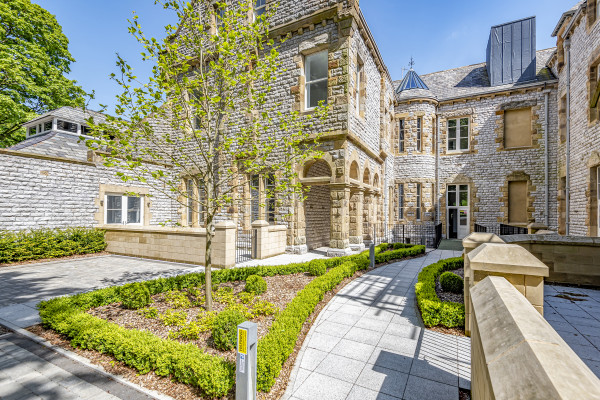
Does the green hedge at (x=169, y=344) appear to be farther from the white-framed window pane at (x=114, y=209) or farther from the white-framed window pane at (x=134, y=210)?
the white-framed window pane at (x=134, y=210)

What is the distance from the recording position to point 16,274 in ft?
26.5

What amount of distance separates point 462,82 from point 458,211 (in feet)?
29.5

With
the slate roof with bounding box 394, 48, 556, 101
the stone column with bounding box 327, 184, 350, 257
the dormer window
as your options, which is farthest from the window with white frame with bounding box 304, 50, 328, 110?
the dormer window

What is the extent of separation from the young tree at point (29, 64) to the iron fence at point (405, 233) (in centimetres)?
1941

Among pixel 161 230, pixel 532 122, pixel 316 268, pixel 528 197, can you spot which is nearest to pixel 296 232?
pixel 316 268

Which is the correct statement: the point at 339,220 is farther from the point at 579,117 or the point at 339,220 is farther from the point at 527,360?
the point at 579,117

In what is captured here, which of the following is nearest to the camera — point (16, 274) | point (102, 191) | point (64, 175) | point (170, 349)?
point (170, 349)

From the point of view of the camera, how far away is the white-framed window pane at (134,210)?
45.9ft

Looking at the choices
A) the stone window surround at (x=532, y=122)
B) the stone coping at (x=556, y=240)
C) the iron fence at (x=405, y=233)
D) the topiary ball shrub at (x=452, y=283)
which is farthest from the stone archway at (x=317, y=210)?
the stone window surround at (x=532, y=122)

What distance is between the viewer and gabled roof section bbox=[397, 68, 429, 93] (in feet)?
60.5

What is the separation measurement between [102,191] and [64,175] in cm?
157

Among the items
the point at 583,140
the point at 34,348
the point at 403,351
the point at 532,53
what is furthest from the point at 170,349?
the point at 532,53

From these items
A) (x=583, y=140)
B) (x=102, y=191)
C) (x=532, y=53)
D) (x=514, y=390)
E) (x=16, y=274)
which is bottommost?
(x=16, y=274)

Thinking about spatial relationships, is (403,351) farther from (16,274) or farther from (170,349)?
(16,274)
